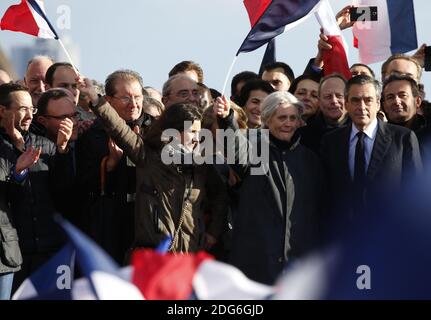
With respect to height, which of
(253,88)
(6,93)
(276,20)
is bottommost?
(253,88)

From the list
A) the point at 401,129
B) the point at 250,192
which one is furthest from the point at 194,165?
the point at 401,129

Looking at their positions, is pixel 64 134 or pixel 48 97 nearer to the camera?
pixel 64 134

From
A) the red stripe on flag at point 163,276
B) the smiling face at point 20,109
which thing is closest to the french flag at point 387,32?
the smiling face at point 20,109

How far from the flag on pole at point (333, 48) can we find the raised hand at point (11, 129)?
9.22 feet

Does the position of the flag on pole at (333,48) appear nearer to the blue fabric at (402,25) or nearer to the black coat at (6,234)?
the blue fabric at (402,25)

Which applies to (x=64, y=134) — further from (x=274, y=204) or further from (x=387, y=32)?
(x=387, y=32)

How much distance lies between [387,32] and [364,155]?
3.89 meters

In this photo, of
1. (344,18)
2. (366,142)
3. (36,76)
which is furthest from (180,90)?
(344,18)

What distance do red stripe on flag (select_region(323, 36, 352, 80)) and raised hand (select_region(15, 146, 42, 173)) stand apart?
9.53ft

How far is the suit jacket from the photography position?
231 inches

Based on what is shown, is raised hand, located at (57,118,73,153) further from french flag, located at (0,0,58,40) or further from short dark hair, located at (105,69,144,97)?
french flag, located at (0,0,58,40)

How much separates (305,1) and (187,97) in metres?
1.23

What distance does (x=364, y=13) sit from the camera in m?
9.45
